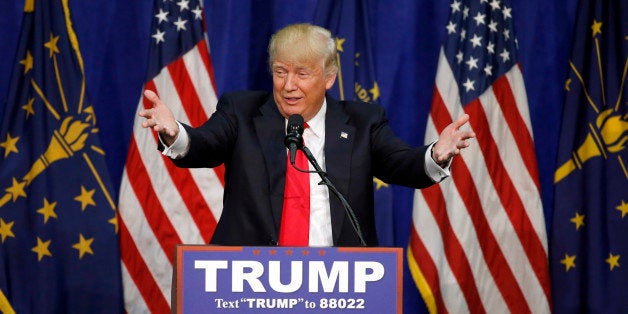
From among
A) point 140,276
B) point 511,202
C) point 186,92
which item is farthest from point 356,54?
point 140,276

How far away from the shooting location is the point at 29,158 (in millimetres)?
4285

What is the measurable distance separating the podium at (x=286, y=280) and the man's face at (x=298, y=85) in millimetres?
773

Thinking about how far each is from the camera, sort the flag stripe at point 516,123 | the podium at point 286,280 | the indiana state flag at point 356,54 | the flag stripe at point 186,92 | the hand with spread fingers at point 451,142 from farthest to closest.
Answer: the flag stripe at point 516,123, the indiana state flag at point 356,54, the flag stripe at point 186,92, the hand with spread fingers at point 451,142, the podium at point 286,280

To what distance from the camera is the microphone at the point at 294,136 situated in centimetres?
221

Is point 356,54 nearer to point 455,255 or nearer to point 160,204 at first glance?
point 455,255

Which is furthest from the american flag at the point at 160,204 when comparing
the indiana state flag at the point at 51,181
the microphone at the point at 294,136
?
the microphone at the point at 294,136

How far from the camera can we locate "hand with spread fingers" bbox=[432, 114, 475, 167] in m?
2.34

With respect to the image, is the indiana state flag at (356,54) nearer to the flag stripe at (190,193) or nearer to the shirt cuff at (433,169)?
the flag stripe at (190,193)

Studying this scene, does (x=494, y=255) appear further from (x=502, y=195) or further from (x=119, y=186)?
(x=119, y=186)

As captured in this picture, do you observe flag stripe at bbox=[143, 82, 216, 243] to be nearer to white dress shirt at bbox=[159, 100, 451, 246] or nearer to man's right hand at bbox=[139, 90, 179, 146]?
white dress shirt at bbox=[159, 100, 451, 246]

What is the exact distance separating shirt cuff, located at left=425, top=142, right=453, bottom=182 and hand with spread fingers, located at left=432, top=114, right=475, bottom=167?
0.02m

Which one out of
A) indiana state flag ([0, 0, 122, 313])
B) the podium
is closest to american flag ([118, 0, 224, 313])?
indiana state flag ([0, 0, 122, 313])

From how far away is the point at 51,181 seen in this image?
430cm

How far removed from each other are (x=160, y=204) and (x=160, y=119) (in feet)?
6.88
